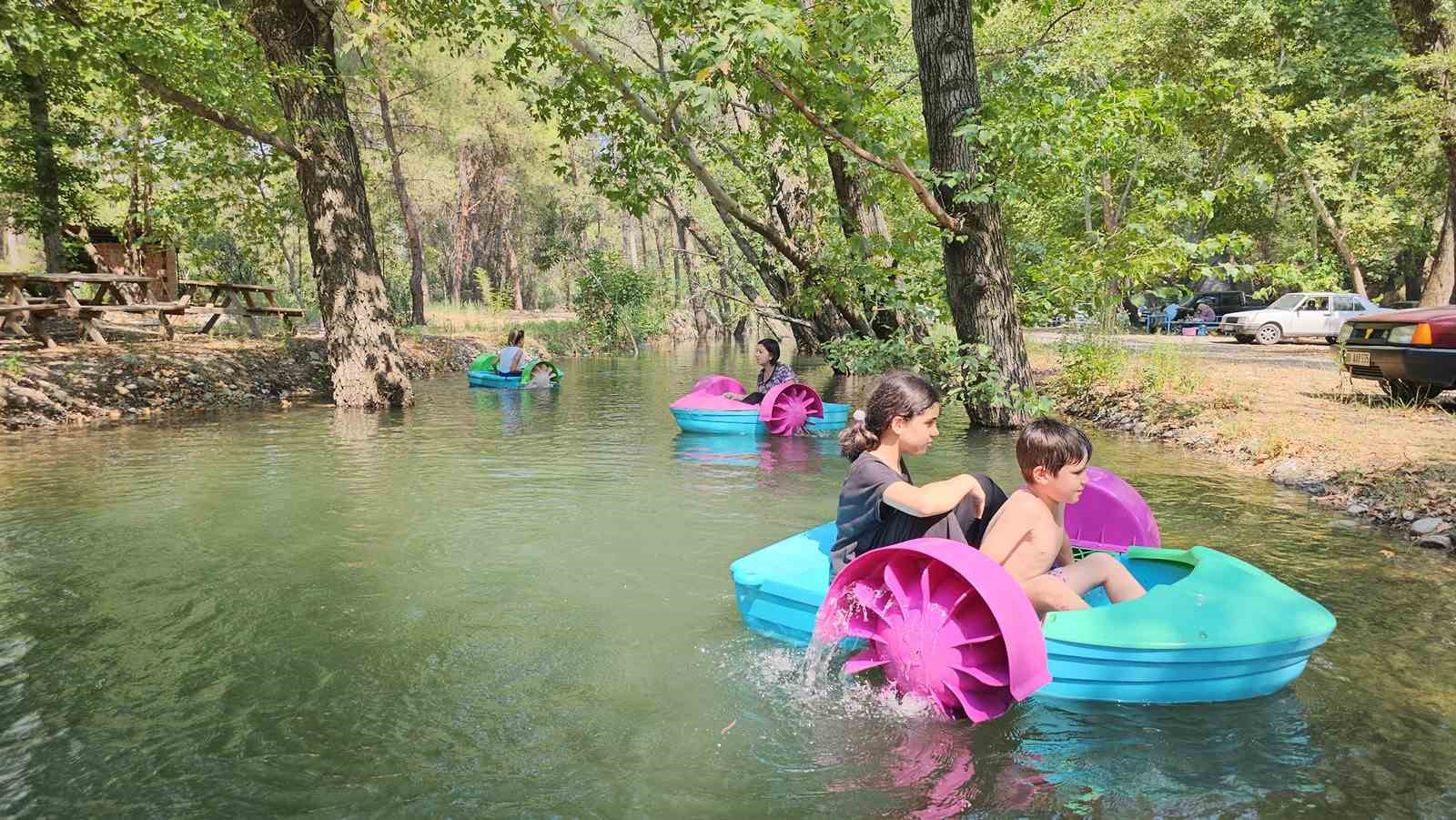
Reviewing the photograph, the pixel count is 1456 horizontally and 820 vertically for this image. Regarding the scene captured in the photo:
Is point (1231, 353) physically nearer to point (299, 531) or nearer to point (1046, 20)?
point (1046, 20)

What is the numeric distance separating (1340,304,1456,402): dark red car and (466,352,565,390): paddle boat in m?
12.5

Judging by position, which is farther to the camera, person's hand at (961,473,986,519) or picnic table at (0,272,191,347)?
picnic table at (0,272,191,347)

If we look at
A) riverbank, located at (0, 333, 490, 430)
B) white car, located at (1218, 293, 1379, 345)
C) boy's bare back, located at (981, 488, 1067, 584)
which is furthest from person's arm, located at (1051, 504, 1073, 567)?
white car, located at (1218, 293, 1379, 345)

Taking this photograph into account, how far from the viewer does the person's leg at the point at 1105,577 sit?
13.9 ft

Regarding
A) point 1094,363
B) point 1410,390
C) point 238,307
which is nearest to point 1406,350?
point 1410,390

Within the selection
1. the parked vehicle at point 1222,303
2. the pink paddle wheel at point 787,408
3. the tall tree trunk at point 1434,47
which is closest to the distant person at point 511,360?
the pink paddle wheel at point 787,408

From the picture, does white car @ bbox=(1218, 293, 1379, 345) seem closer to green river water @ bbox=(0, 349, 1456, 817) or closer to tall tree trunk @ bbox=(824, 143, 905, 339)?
tall tree trunk @ bbox=(824, 143, 905, 339)

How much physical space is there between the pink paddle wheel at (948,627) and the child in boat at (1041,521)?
0.41 meters

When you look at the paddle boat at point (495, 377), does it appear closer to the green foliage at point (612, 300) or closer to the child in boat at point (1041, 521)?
the green foliage at point (612, 300)

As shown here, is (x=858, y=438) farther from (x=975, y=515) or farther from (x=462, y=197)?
(x=462, y=197)

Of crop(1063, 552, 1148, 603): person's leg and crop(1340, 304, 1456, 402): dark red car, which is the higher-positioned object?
crop(1340, 304, 1456, 402): dark red car

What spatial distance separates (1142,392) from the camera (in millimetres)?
12289

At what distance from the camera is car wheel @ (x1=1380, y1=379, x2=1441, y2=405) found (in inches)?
390

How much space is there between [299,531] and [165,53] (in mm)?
8103
